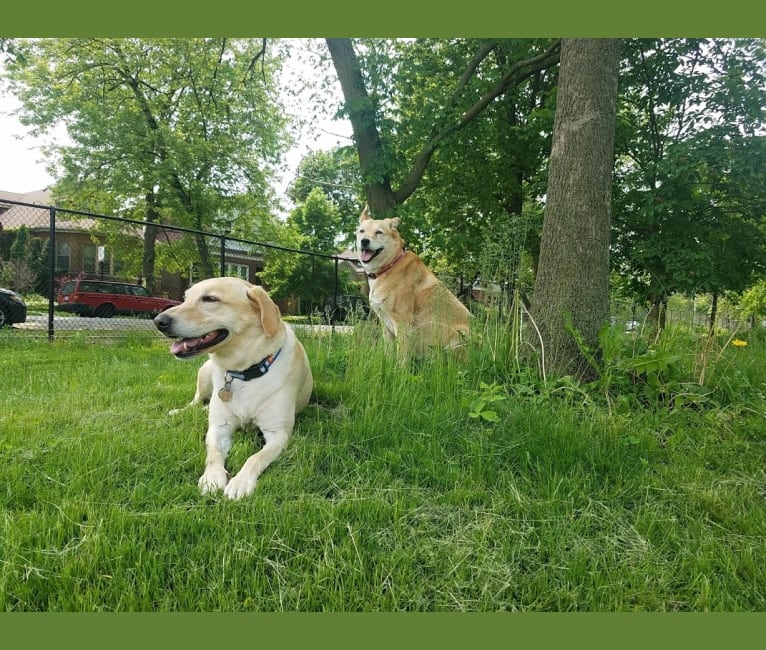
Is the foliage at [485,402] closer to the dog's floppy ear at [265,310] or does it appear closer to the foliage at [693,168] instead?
the dog's floppy ear at [265,310]

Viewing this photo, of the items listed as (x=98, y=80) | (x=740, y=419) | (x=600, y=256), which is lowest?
(x=740, y=419)

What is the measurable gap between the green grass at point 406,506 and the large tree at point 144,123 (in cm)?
1899

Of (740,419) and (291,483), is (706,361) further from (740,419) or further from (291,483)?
(291,483)

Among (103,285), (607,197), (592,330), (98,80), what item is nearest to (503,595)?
(592,330)

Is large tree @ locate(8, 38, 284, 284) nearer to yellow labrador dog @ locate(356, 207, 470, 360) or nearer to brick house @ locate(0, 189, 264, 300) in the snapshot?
brick house @ locate(0, 189, 264, 300)

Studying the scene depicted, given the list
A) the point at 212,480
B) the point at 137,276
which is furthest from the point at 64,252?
the point at 212,480

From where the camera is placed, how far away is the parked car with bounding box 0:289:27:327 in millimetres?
8781

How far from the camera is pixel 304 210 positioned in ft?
114

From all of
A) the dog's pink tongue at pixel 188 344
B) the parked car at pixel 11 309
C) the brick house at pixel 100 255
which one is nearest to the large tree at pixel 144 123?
the brick house at pixel 100 255

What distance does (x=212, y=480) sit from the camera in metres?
2.22

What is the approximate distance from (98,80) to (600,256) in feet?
81.5

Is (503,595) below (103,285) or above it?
below

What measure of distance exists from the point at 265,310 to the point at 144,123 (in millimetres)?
21941

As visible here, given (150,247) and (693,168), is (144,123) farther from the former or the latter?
(693,168)
